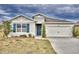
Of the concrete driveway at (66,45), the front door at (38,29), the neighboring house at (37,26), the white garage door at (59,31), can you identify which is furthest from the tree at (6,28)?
the concrete driveway at (66,45)

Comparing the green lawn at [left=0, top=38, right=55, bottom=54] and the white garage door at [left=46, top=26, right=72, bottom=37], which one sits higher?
the white garage door at [left=46, top=26, right=72, bottom=37]

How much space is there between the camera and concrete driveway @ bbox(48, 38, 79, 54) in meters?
4.72

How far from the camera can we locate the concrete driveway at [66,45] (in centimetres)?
472

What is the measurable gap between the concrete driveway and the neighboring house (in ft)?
0.25

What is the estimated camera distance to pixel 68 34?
15.7 ft

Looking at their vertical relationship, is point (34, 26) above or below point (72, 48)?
above

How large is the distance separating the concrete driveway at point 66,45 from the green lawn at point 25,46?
88mm

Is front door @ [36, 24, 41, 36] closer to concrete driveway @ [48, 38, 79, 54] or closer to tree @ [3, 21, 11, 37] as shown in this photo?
concrete driveway @ [48, 38, 79, 54]

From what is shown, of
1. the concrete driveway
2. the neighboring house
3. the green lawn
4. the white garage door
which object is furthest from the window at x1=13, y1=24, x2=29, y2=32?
the concrete driveway

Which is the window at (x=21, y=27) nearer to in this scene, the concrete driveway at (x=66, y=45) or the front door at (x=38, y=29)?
the front door at (x=38, y=29)
